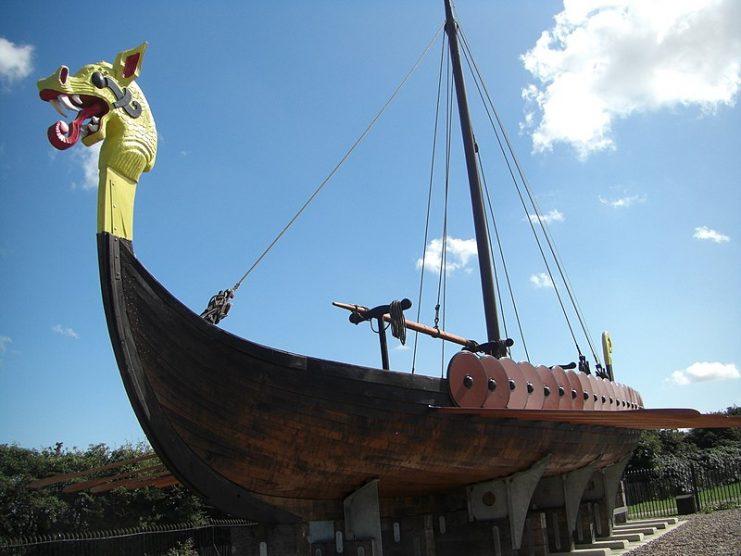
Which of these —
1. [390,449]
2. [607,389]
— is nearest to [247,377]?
[390,449]

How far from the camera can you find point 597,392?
436 inches

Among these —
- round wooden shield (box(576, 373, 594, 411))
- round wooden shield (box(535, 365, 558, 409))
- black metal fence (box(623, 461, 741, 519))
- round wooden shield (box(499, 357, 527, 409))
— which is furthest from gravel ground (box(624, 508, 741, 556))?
black metal fence (box(623, 461, 741, 519))

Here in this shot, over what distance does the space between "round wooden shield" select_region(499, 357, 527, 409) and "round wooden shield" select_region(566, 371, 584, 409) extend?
64.3 inches

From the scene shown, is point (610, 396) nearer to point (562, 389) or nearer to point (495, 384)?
point (562, 389)

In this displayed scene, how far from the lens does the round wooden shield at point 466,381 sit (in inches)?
303

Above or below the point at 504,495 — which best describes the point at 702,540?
below

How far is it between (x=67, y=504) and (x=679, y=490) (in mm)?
17997

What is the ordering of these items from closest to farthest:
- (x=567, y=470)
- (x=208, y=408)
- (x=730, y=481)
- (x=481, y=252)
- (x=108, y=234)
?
(x=108, y=234)
(x=208, y=408)
(x=567, y=470)
(x=481, y=252)
(x=730, y=481)

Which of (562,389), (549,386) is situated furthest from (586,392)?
(549,386)

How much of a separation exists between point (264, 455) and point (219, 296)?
1784mm

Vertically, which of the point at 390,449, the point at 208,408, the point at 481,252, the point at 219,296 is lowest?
the point at 390,449

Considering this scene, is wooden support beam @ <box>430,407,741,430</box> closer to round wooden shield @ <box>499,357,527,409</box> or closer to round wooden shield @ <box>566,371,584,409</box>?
round wooden shield @ <box>499,357,527,409</box>

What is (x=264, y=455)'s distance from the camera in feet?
21.4

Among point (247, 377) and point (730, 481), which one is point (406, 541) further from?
point (730, 481)
